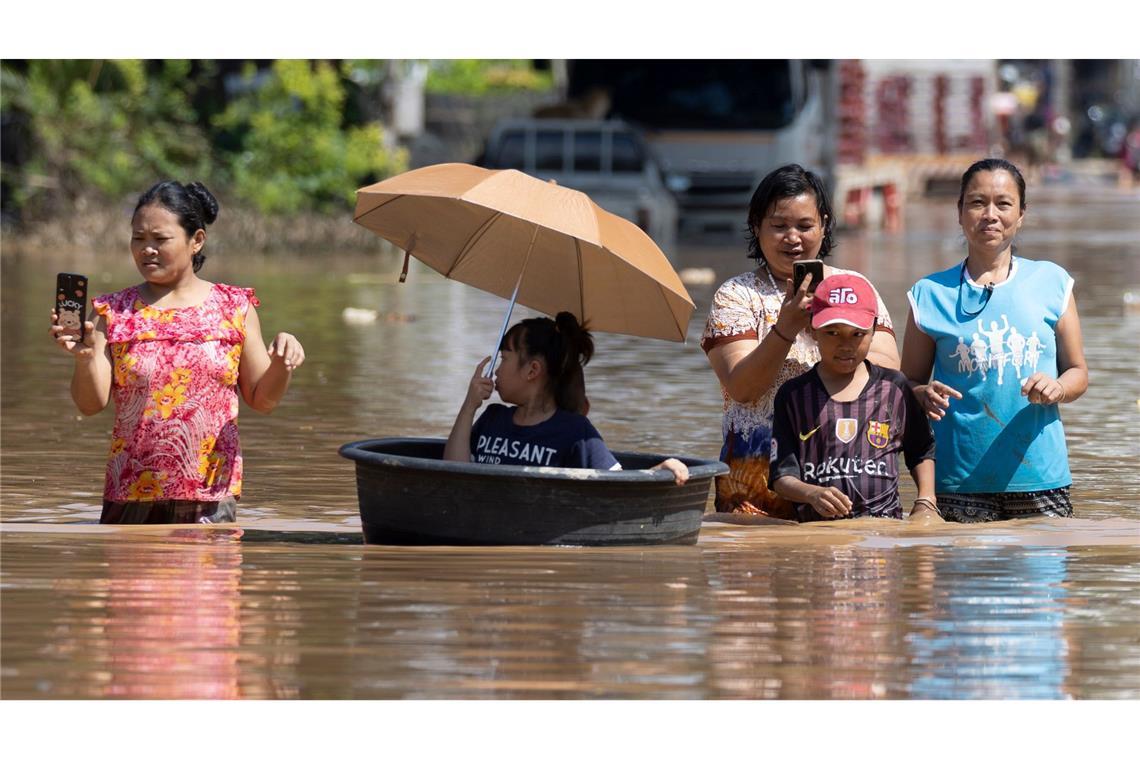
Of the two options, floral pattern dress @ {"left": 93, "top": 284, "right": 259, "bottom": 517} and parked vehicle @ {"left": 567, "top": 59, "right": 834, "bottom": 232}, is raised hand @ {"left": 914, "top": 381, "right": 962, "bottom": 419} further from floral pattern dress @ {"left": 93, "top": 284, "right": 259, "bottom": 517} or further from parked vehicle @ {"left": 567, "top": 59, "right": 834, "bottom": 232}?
parked vehicle @ {"left": 567, "top": 59, "right": 834, "bottom": 232}

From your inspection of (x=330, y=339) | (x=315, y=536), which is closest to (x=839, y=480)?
(x=315, y=536)

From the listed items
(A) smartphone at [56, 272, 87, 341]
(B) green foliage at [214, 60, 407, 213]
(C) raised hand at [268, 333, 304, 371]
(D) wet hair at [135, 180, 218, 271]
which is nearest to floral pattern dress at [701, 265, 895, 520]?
(C) raised hand at [268, 333, 304, 371]

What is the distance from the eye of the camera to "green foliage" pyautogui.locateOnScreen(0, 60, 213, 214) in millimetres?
28484

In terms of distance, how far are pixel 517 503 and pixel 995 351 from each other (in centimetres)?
164

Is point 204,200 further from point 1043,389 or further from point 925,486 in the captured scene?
point 1043,389

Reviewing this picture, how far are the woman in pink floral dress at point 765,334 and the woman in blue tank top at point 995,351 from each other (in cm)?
20

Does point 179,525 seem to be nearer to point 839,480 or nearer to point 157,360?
point 157,360

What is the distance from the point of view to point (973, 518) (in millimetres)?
7176

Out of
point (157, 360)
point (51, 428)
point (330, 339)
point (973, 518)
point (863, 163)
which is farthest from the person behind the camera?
point (863, 163)

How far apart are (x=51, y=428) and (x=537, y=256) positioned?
442 cm

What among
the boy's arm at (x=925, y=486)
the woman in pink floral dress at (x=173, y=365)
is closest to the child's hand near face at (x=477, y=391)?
the woman in pink floral dress at (x=173, y=365)

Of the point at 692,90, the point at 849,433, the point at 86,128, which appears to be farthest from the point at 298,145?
the point at 849,433

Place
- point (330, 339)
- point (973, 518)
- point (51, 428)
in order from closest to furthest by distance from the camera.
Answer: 1. point (973, 518)
2. point (51, 428)
3. point (330, 339)

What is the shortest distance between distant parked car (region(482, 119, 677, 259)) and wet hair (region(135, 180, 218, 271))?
1981 centimetres
